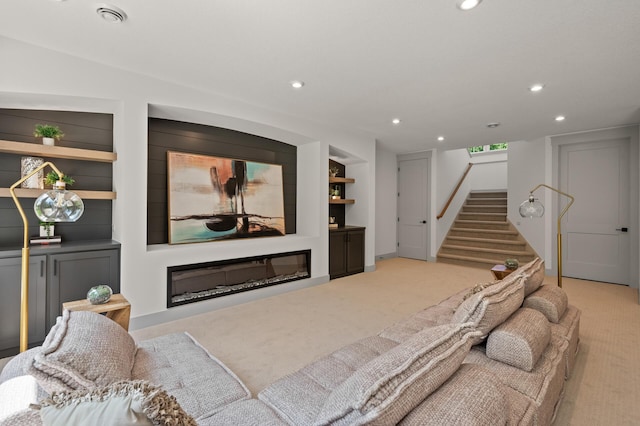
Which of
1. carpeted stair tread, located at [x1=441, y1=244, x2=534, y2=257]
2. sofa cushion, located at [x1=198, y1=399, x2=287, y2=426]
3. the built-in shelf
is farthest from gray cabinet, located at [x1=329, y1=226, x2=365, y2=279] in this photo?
sofa cushion, located at [x1=198, y1=399, x2=287, y2=426]

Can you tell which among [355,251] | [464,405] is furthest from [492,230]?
[464,405]

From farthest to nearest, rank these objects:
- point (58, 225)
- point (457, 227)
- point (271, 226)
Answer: point (457, 227) → point (271, 226) → point (58, 225)

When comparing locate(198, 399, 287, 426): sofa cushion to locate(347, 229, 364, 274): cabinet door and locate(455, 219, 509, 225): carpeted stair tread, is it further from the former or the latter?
locate(455, 219, 509, 225): carpeted stair tread

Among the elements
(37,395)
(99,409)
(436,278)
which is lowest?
(436,278)

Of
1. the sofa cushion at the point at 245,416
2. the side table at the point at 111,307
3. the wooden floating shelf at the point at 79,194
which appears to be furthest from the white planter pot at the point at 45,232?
the sofa cushion at the point at 245,416

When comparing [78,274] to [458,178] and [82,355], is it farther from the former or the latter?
[458,178]

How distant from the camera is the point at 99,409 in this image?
2.37ft

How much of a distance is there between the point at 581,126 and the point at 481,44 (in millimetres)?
3930

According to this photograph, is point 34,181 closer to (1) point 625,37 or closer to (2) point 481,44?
(2) point 481,44

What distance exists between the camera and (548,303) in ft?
7.12

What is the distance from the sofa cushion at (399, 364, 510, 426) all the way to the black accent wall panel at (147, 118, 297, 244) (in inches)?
147

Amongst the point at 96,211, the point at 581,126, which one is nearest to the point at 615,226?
the point at 581,126

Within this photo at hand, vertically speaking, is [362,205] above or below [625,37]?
below

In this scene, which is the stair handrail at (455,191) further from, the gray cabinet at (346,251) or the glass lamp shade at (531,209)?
the glass lamp shade at (531,209)
